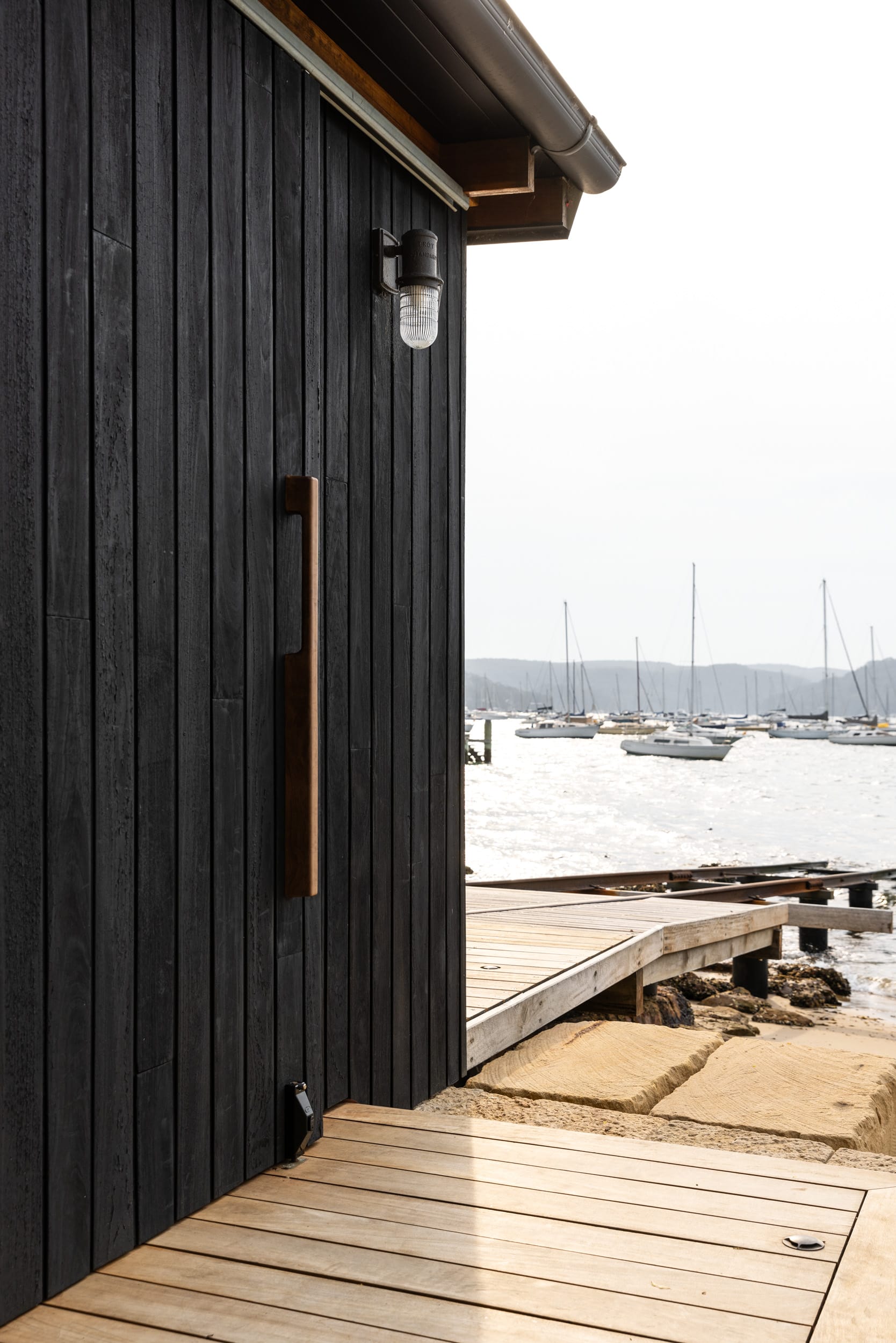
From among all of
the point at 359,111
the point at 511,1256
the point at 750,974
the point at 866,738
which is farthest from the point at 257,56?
the point at 866,738

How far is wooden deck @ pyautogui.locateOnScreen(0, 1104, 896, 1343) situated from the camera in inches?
61.1

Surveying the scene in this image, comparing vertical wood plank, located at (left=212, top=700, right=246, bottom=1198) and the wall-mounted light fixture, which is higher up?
the wall-mounted light fixture

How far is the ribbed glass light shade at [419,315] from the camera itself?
2.76 meters

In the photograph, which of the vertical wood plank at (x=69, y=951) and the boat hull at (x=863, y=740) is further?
the boat hull at (x=863, y=740)

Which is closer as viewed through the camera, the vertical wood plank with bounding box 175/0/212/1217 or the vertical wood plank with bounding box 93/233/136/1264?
the vertical wood plank with bounding box 93/233/136/1264

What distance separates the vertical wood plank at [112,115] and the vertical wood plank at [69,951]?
69 cm

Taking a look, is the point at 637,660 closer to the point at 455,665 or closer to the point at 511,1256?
the point at 455,665

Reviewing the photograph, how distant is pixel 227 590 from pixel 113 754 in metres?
0.46

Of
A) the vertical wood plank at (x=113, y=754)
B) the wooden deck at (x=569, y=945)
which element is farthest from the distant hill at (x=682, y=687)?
the vertical wood plank at (x=113, y=754)

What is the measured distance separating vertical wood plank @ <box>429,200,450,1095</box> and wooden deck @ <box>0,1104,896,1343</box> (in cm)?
82

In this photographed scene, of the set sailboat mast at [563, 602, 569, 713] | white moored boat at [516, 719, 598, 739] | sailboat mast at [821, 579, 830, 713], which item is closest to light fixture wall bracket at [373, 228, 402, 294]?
sailboat mast at [821, 579, 830, 713]

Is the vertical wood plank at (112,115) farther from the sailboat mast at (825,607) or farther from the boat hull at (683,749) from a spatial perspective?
the sailboat mast at (825,607)

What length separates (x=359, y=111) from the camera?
101 inches

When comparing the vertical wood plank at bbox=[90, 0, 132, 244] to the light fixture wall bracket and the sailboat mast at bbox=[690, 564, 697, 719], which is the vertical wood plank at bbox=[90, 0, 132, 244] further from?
the sailboat mast at bbox=[690, 564, 697, 719]
